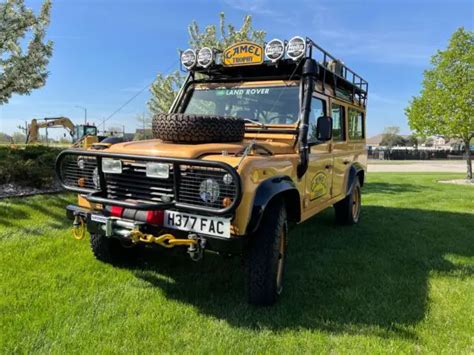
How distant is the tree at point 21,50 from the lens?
9.34 metres

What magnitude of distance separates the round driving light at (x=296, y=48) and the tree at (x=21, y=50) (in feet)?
25.2

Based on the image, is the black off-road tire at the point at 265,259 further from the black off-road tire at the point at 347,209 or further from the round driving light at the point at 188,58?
the black off-road tire at the point at 347,209

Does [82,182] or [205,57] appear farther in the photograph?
[205,57]

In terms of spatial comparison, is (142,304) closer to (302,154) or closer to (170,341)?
(170,341)

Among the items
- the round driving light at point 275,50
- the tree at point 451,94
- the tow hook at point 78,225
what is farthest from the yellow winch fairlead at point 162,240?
the tree at point 451,94

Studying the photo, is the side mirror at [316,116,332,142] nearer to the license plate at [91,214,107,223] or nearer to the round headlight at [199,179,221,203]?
the round headlight at [199,179,221,203]

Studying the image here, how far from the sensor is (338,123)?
5.99 m

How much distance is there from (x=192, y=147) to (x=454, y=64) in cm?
1595

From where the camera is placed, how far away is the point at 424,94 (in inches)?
659

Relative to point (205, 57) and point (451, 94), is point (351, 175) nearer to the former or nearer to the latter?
point (205, 57)

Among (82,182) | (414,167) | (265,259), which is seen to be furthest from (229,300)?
(414,167)

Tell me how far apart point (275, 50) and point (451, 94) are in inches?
540

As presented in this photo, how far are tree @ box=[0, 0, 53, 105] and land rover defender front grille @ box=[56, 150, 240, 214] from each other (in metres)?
6.96

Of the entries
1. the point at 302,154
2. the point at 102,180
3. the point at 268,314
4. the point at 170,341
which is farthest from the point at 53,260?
the point at 302,154
